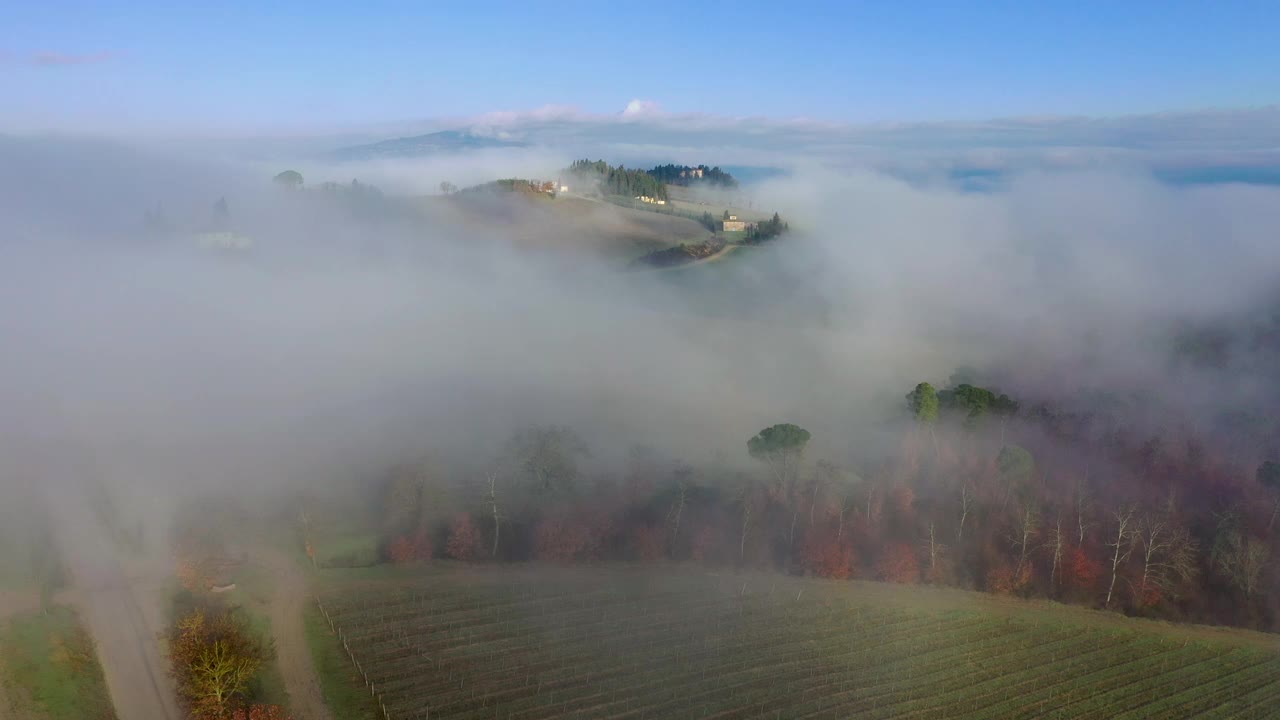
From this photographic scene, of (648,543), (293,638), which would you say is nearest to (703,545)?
(648,543)

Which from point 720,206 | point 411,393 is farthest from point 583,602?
point 720,206

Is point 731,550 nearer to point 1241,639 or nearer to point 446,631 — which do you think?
point 446,631

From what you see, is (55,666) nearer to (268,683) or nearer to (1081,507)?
(268,683)

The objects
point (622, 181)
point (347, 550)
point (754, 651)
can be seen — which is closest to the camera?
point (754, 651)

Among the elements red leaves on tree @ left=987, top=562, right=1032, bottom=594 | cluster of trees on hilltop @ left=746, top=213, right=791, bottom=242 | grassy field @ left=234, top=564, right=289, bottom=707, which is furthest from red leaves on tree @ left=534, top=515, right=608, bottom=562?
cluster of trees on hilltop @ left=746, top=213, right=791, bottom=242

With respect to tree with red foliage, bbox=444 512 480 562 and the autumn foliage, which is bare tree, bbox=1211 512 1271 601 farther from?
the autumn foliage

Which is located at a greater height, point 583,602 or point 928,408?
point 928,408

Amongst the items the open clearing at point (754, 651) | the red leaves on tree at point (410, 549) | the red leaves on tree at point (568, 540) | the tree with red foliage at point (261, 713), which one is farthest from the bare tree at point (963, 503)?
the tree with red foliage at point (261, 713)
